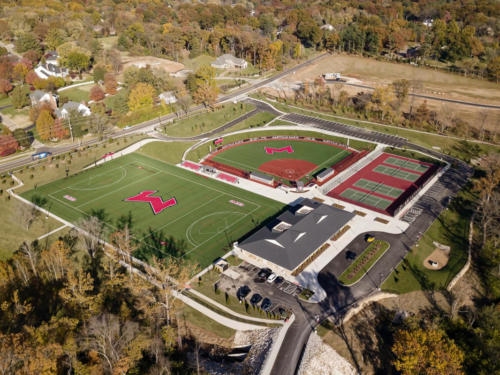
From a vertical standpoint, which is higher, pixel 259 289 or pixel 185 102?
→ pixel 185 102

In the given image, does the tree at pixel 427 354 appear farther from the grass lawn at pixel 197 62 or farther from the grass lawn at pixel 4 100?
the grass lawn at pixel 197 62

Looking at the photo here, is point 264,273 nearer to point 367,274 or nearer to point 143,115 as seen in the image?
point 367,274

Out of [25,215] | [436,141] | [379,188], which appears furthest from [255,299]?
[436,141]

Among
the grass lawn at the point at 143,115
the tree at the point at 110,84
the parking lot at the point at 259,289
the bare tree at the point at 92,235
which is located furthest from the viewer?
the tree at the point at 110,84

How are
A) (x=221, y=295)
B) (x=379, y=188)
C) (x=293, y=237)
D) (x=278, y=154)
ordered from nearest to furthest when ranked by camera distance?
(x=221, y=295)
(x=293, y=237)
(x=379, y=188)
(x=278, y=154)

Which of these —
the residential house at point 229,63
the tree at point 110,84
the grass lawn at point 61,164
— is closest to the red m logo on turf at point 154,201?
the grass lawn at point 61,164

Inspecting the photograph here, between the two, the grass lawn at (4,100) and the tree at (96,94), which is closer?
the tree at (96,94)
